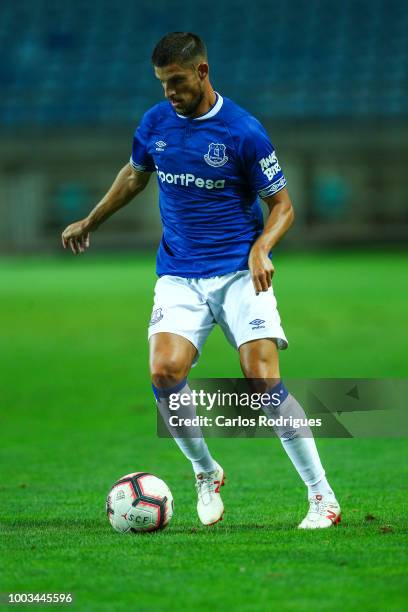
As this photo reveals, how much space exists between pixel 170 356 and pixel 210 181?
0.89m

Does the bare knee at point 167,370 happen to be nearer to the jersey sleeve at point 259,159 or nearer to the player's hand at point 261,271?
the player's hand at point 261,271

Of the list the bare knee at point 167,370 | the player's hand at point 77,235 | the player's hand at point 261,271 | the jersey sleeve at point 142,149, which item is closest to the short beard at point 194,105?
the jersey sleeve at point 142,149

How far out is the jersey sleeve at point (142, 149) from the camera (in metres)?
5.88

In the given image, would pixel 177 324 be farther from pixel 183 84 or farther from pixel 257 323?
pixel 183 84

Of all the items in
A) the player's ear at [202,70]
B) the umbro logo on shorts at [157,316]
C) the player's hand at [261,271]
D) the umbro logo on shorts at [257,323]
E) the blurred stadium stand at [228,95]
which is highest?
the blurred stadium stand at [228,95]

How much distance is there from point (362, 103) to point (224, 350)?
21.7 m

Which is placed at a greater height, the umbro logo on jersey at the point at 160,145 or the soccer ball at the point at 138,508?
the umbro logo on jersey at the point at 160,145

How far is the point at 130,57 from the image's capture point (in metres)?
38.1

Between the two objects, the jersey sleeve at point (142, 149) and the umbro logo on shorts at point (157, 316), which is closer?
the umbro logo on shorts at point (157, 316)

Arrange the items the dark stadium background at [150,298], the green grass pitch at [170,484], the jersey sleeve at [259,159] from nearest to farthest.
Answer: the green grass pitch at [170,484]
the dark stadium background at [150,298]
the jersey sleeve at [259,159]

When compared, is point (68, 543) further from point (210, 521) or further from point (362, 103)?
point (362, 103)

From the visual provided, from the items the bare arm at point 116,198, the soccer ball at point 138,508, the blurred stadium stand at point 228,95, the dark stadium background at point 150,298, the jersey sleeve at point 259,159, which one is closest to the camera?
the dark stadium background at point 150,298

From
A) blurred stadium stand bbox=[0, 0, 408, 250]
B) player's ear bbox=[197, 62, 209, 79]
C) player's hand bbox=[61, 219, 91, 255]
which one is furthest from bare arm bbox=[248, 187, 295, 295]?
blurred stadium stand bbox=[0, 0, 408, 250]

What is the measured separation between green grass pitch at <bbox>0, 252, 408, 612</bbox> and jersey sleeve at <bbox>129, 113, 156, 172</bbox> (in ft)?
6.05
